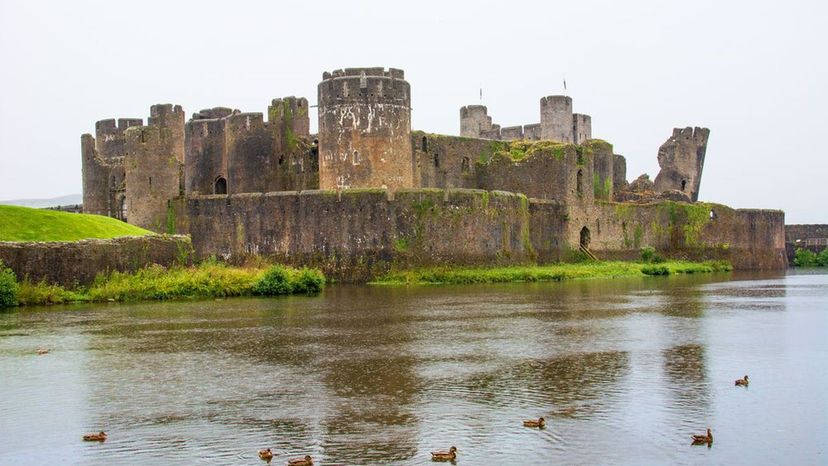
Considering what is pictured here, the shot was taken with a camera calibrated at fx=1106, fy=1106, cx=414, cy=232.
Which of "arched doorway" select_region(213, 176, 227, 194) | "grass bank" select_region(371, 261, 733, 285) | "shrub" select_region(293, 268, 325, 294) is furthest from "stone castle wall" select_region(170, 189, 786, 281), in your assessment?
"arched doorway" select_region(213, 176, 227, 194)

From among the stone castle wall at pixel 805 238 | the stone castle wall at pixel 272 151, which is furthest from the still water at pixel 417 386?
the stone castle wall at pixel 805 238

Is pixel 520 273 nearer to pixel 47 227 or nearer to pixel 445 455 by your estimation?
pixel 47 227

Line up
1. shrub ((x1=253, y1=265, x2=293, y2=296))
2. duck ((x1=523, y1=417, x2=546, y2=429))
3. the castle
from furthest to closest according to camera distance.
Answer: the castle → shrub ((x1=253, y1=265, x2=293, y2=296)) → duck ((x1=523, y1=417, x2=546, y2=429))

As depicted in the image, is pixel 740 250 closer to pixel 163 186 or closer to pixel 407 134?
pixel 407 134

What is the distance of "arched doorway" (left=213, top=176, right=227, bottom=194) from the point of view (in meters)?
51.9

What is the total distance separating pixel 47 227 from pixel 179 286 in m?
4.50

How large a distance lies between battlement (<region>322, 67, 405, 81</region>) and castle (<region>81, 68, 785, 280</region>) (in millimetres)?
57

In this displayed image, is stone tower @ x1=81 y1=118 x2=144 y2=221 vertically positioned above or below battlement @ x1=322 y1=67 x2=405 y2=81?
below

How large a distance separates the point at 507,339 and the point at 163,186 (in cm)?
2772

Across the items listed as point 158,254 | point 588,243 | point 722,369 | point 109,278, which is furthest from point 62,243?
point 588,243

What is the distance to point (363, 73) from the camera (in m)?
46.6

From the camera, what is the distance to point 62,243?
32750 millimetres

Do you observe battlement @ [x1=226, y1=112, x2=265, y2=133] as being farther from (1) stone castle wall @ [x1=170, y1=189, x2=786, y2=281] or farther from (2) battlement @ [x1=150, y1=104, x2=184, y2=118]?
(1) stone castle wall @ [x1=170, y1=189, x2=786, y2=281]

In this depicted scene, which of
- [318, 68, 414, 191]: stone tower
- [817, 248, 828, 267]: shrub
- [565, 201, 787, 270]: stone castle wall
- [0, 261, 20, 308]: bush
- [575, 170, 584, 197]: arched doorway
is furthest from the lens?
[817, 248, 828, 267]: shrub
